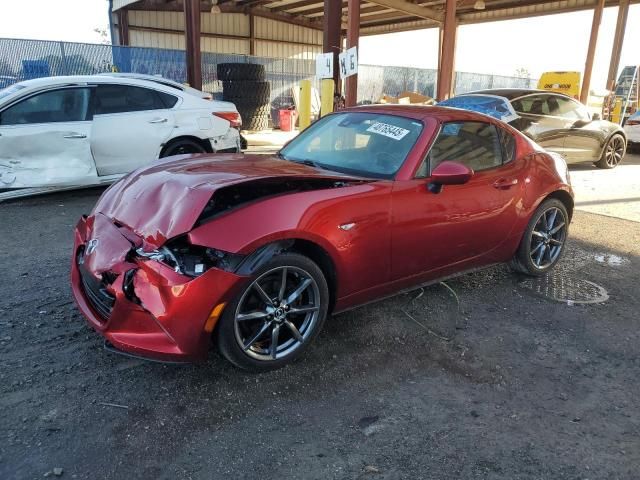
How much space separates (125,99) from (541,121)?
24.2ft

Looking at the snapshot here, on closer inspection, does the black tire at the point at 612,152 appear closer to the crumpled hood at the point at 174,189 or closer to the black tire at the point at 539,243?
the black tire at the point at 539,243

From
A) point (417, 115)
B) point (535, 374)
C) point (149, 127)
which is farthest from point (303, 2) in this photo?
point (535, 374)

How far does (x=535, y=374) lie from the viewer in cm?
296

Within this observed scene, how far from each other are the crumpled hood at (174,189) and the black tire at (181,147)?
137 inches

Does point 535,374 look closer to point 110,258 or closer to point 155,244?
point 155,244

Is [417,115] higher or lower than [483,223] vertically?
higher

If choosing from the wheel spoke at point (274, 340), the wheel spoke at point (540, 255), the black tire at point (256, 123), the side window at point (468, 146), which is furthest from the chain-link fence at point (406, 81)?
the wheel spoke at point (274, 340)

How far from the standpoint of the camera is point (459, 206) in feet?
11.5

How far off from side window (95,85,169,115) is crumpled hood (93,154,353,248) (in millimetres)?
3485

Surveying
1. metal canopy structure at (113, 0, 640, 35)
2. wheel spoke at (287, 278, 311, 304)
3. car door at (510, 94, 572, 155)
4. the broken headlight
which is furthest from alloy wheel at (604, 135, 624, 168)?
the broken headlight

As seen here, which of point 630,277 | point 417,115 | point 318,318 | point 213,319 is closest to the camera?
point 213,319

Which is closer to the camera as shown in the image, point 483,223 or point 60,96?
point 483,223

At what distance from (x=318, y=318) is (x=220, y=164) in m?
1.28

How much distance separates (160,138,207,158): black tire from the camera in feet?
22.8
